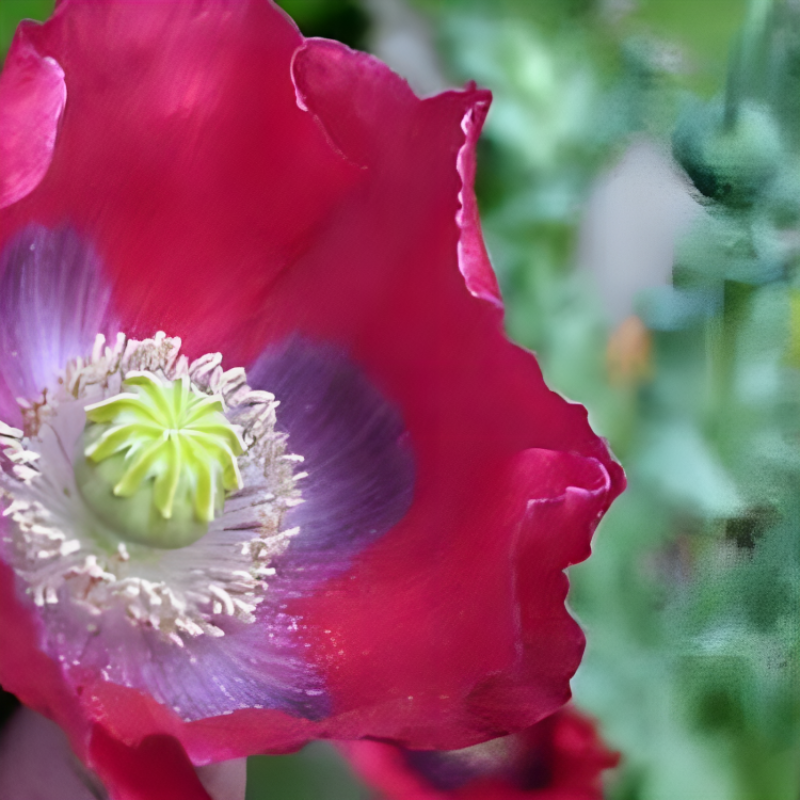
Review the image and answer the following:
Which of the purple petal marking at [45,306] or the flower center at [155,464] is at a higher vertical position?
the purple petal marking at [45,306]

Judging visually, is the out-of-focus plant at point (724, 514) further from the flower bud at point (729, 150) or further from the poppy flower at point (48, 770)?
the poppy flower at point (48, 770)

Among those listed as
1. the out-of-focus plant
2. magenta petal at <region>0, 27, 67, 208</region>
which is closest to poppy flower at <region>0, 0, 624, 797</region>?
magenta petal at <region>0, 27, 67, 208</region>

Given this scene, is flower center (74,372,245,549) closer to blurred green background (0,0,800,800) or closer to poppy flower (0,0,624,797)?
poppy flower (0,0,624,797)

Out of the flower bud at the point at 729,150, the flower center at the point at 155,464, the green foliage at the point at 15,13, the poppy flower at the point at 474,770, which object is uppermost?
the green foliage at the point at 15,13

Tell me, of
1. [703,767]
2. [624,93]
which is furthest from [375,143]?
[703,767]

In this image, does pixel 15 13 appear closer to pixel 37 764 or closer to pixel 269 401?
pixel 269 401

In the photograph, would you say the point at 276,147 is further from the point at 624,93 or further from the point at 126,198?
the point at 624,93

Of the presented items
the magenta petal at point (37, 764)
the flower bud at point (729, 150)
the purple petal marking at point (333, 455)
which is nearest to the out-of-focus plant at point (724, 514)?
the flower bud at point (729, 150)

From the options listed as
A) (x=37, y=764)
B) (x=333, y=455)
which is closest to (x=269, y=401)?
(x=333, y=455)
